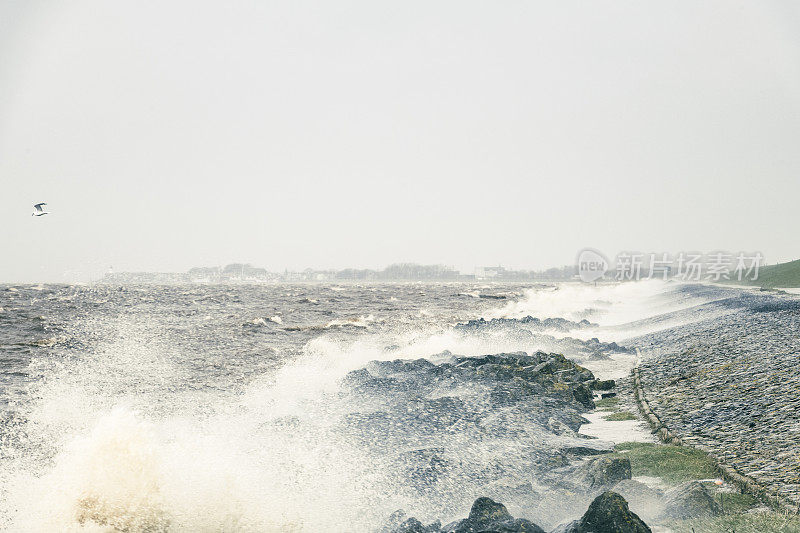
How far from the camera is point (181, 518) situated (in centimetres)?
899

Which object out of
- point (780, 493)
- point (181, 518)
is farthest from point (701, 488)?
point (181, 518)

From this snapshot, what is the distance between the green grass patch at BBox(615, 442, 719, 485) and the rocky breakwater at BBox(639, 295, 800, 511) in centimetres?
29

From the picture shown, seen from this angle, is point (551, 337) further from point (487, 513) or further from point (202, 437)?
point (487, 513)

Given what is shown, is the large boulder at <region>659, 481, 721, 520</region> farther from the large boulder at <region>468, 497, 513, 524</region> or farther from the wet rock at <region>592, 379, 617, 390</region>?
the wet rock at <region>592, 379, 617, 390</region>

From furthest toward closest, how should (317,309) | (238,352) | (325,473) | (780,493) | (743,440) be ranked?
(317,309) < (238,352) < (325,473) < (743,440) < (780,493)

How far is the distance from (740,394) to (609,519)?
26.3 ft

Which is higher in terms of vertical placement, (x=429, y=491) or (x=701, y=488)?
(x=701, y=488)

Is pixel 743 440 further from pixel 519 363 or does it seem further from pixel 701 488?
pixel 519 363

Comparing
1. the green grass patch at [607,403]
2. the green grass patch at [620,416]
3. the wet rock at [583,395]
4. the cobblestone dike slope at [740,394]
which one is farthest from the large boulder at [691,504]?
the wet rock at [583,395]

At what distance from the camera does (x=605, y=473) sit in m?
8.77

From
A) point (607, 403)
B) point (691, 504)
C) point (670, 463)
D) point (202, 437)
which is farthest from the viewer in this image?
point (607, 403)

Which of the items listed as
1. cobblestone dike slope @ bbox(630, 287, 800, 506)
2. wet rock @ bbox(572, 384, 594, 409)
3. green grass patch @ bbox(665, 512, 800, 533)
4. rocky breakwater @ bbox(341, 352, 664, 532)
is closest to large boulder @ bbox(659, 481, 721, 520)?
green grass patch @ bbox(665, 512, 800, 533)

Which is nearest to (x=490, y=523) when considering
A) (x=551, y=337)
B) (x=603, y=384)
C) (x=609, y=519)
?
(x=609, y=519)

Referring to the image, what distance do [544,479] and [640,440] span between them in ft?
9.52
